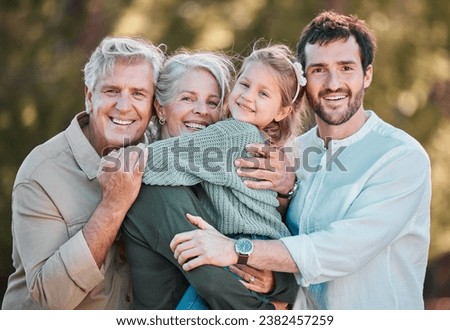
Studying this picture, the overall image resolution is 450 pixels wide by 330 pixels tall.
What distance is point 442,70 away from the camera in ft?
17.8

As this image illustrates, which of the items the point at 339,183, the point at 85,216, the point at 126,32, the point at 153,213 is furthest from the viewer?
the point at 126,32

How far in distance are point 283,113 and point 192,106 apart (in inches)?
16.0

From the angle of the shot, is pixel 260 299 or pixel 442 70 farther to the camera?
pixel 442 70

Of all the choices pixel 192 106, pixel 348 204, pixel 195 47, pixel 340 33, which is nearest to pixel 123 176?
pixel 192 106

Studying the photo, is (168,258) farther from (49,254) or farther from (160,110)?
(160,110)

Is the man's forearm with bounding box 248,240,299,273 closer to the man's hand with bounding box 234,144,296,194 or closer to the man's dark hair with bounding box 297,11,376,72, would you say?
the man's hand with bounding box 234,144,296,194

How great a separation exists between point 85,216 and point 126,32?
2.60m

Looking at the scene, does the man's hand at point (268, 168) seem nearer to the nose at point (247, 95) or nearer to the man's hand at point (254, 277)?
the nose at point (247, 95)

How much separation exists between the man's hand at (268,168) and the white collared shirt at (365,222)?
0.29 ft

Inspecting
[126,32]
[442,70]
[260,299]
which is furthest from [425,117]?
[260,299]

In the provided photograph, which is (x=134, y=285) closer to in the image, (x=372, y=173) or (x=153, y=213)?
(x=153, y=213)

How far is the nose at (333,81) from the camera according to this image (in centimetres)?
308

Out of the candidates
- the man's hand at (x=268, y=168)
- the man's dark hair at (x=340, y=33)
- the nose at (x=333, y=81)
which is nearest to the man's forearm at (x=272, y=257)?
the man's hand at (x=268, y=168)

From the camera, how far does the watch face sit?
106 inches
